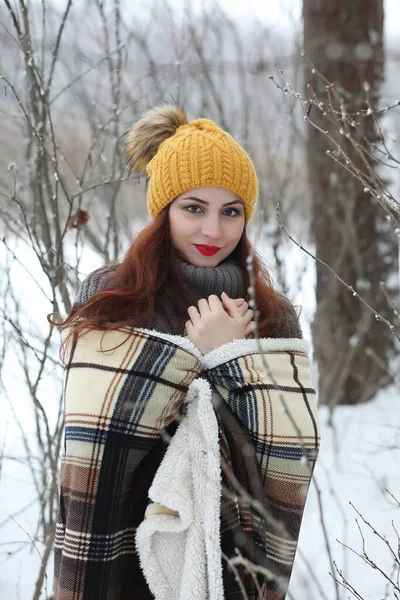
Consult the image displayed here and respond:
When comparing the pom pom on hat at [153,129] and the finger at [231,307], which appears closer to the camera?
the finger at [231,307]

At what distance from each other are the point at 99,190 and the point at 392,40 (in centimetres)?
257

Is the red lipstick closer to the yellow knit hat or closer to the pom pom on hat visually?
the yellow knit hat

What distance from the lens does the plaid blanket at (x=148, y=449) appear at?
139cm

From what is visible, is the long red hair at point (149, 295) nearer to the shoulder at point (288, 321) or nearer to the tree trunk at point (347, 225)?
the shoulder at point (288, 321)

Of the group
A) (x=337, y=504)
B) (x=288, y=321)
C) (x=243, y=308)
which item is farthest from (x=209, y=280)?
(x=337, y=504)

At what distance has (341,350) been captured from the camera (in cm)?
395

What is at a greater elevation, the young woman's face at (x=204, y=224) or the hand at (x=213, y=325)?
the young woman's face at (x=204, y=224)

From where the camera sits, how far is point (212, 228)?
5.14 feet

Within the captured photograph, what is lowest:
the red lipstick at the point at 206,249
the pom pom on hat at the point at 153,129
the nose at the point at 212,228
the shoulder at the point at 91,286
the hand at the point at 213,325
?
the hand at the point at 213,325

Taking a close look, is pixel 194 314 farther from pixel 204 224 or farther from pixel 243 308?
pixel 204 224

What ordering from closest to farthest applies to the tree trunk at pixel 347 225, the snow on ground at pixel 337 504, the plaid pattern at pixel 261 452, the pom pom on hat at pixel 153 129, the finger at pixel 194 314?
the plaid pattern at pixel 261 452 → the finger at pixel 194 314 → the pom pom on hat at pixel 153 129 → the snow on ground at pixel 337 504 → the tree trunk at pixel 347 225

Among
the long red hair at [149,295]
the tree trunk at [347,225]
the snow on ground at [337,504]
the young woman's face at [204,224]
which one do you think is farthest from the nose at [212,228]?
the tree trunk at [347,225]

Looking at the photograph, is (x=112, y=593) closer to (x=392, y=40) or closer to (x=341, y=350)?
(x=341, y=350)

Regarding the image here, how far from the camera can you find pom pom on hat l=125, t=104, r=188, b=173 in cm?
174
